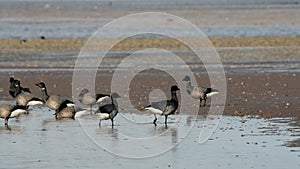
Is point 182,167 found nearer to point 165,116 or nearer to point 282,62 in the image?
point 165,116

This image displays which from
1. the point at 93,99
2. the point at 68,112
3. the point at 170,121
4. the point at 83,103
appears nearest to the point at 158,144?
the point at 170,121

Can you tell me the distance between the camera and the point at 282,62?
95.0ft

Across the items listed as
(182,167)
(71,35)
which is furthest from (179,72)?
(71,35)

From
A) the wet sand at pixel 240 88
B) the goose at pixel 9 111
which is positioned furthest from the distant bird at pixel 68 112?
the wet sand at pixel 240 88

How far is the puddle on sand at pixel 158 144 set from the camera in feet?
38.9

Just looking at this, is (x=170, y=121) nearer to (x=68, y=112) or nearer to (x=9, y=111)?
(x=68, y=112)

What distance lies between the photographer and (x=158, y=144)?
44.8 feet

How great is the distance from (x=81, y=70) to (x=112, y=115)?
11.8 m

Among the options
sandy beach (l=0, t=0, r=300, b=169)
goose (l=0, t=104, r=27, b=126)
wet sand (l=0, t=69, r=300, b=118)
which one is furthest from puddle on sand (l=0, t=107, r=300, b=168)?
wet sand (l=0, t=69, r=300, b=118)

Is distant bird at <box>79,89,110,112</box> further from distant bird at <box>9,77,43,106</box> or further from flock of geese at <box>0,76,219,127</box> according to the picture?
distant bird at <box>9,77,43,106</box>

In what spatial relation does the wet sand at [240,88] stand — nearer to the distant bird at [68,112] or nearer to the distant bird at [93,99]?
the distant bird at [93,99]

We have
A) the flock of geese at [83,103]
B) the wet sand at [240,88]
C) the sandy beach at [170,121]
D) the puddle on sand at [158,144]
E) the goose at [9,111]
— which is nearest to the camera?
the puddle on sand at [158,144]

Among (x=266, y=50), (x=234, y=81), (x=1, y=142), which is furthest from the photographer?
(x=266, y=50)

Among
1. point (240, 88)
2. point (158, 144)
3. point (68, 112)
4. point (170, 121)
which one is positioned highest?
point (240, 88)
